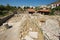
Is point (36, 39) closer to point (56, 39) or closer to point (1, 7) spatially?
point (56, 39)

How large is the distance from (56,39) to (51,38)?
0.44 metres

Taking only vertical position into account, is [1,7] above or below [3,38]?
above

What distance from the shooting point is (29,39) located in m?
11.2

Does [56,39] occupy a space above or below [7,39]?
above

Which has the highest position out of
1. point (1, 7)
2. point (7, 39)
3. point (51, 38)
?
point (1, 7)

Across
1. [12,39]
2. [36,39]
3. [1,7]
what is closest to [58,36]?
[36,39]

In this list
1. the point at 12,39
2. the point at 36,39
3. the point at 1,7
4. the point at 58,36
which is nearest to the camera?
the point at 58,36

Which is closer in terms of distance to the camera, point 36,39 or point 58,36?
point 58,36

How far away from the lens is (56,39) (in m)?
6.42

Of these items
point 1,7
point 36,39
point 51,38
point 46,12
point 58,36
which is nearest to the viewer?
point 58,36

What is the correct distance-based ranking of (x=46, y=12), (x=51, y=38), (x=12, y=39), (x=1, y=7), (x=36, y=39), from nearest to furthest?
(x=51, y=38)
(x=36, y=39)
(x=12, y=39)
(x=46, y=12)
(x=1, y=7)

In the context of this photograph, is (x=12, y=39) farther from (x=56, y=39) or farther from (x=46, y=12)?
(x=46, y=12)

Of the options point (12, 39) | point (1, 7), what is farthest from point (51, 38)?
point (1, 7)

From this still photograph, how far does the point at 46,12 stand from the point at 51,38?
124ft
